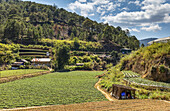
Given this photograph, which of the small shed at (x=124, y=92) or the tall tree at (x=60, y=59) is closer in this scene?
the small shed at (x=124, y=92)

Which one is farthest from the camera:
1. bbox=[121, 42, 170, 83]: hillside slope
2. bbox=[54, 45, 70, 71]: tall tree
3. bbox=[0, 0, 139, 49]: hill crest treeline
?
bbox=[0, 0, 139, 49]: hill crest treeline

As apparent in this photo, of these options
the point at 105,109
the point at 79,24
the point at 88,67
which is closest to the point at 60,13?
the point at 79,24

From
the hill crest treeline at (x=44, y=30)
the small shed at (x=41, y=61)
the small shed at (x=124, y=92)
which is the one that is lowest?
the small shed at (x=124, y=92)

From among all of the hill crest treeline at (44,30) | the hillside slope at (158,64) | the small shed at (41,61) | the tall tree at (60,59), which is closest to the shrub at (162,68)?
the hillside slope at (158,64)

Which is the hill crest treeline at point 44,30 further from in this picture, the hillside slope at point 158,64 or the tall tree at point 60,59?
the hillside slope at point 158,64

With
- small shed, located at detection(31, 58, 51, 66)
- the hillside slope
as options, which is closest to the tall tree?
small shed, located at detection(31, 58, 51, 66)

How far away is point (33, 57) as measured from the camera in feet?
222

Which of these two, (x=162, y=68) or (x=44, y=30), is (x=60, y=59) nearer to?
(x=162, y=68)

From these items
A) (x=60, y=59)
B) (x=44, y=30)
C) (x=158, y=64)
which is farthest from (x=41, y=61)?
(x=158, y=64)

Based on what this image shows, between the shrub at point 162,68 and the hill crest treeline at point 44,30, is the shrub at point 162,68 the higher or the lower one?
the lower one

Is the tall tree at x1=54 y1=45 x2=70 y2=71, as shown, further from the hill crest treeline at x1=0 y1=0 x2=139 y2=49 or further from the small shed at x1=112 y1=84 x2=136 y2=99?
the small shed at x1=112 y1=84 x2=136 y2=99

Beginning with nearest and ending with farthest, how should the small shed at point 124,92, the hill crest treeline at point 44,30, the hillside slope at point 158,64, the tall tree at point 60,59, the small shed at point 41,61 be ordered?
the small shed at point 124,92, the hillside slope at point 158,64, the tall tree at point 60,59, the small shed at point 41,61, the hill crest treeline at point 44,30

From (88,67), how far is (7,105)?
170 feet

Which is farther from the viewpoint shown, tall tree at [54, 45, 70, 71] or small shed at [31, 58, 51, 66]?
small shed at [31, 58, 51, 66]
